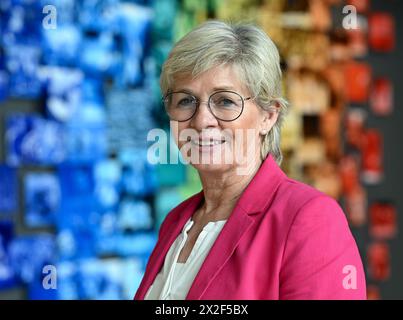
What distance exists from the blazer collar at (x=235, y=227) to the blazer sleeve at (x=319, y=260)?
11 centimetres

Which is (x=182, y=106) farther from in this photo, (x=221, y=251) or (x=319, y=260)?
(x=319, y=260)

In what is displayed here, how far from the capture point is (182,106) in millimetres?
1330

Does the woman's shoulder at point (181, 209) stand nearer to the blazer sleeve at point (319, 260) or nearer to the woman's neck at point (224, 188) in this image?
the woman's neck at point (224, 188)

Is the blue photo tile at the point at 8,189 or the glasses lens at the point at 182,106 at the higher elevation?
the glasses lens at the point at 182,106

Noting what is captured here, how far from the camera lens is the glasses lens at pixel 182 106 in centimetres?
132

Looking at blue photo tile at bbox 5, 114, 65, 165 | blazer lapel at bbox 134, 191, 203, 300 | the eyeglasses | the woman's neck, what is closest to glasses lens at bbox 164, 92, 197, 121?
the eyeglasses

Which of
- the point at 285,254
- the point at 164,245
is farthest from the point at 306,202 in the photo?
the point at 164,245

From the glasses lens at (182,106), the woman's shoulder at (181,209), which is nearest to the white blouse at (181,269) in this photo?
the woman's shoulder at (181,209)

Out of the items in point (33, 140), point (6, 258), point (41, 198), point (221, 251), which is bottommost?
point (6, 258)

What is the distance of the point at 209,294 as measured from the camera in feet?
3.88

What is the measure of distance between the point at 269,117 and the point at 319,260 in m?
0.38

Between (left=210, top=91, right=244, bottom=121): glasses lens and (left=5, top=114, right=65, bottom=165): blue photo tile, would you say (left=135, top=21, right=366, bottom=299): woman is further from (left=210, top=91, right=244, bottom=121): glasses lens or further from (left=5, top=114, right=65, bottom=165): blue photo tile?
(left=5, top=114, right=65, bottom=165): blue photo tile

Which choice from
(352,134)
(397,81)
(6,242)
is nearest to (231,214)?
(6,242)
